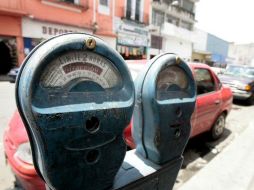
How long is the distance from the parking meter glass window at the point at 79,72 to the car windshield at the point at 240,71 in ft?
29.8

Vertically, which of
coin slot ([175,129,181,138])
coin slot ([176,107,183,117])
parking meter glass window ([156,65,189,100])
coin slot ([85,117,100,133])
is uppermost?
parking meter glass window ([156,65,189,100])

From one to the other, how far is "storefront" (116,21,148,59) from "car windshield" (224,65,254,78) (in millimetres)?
9858

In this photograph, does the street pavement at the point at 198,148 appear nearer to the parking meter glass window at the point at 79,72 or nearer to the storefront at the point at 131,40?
the parking meter glass window at the point at 79,72

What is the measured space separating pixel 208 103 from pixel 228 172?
110 cm

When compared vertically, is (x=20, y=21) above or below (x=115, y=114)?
above

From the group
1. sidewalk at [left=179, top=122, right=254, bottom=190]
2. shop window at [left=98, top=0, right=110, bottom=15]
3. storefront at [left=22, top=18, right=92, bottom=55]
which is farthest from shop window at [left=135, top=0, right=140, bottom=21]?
sidewalk at [left=179, top=122, right=254, bottom=190]

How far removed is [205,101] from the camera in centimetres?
370

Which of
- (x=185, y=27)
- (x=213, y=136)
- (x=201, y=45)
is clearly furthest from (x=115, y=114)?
(x=201, y=45)

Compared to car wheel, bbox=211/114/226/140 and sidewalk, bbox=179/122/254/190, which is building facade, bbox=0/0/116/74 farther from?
sidewalk, bbox=179/122/254/190

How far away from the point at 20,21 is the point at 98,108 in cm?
1291

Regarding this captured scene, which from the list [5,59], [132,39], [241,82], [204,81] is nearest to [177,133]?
[204,81]

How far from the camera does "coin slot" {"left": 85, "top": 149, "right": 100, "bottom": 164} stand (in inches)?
43.0

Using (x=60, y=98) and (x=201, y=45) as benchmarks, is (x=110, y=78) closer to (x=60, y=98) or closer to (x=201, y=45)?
(x=60, y=98)

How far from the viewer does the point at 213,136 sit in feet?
14.4
